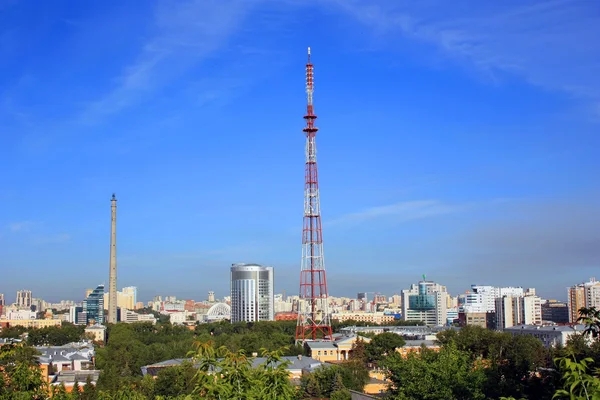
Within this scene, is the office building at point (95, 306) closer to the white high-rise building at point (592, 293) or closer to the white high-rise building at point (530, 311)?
the white high-rise building at point (530, 311)

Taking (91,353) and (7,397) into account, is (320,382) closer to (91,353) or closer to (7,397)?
(7,397)

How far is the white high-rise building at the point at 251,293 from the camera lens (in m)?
84.2

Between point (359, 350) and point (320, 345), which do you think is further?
point (320, 345)

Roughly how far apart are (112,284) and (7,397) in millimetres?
53250

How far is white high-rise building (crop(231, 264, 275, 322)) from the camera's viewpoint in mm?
84250

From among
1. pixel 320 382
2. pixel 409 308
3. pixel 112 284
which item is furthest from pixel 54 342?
pixel 409 308

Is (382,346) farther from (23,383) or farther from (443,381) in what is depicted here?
(23,383)

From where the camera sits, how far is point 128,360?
3172 centimetres

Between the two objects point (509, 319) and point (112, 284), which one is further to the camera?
point (509, 319)

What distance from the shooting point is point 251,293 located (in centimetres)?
8450

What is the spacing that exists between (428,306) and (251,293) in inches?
838

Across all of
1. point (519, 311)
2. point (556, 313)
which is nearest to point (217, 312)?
point (556, 313)

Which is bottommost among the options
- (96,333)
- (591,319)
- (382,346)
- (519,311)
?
(96,333)

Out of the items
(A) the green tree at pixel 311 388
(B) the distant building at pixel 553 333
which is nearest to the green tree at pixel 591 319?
(A) the green tree at pixel 311 388
